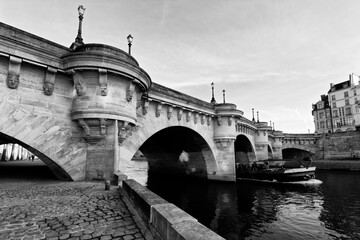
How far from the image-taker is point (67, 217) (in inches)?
183

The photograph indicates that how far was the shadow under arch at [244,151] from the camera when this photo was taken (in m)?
36.4

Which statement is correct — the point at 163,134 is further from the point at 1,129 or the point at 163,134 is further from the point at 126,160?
the point at 1,129

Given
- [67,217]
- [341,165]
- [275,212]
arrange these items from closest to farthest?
[67,217]
[275,212]
[341,165]

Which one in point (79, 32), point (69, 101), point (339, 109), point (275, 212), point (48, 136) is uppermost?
point (339, 109)

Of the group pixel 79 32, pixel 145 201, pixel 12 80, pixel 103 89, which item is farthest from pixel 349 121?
pixel 12 80

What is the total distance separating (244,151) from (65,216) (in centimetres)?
3743

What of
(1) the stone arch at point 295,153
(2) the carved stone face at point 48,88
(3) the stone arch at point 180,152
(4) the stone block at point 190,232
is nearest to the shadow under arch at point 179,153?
(3) the stone arch at point 180,152

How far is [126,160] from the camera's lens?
478 inches

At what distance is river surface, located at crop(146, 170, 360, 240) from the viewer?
952 cm

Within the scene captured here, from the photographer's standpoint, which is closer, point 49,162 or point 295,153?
point 49,162

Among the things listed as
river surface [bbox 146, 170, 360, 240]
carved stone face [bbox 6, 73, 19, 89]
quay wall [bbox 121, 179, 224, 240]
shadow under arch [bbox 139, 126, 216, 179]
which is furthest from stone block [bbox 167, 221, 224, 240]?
shadow under arch [bbox 139, 126, 216, 179]

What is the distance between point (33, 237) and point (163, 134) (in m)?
20.3

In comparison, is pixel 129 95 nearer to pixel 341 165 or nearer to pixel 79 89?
pixel 79 89

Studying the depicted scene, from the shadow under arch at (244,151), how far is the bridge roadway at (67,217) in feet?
107
